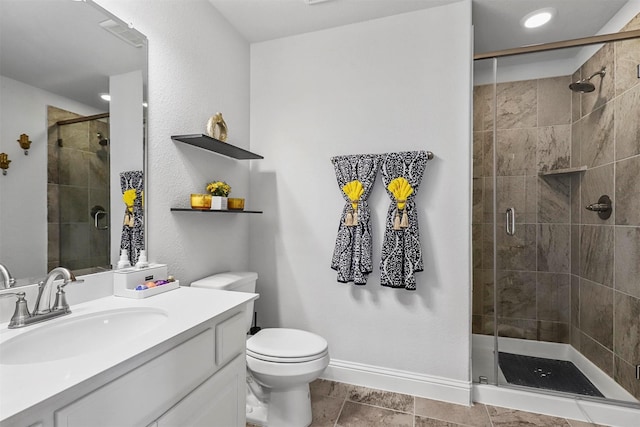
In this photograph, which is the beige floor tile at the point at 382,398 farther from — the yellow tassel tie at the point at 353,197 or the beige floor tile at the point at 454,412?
the yellow tassel tie at the point at 353,197

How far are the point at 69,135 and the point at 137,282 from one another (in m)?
0.65

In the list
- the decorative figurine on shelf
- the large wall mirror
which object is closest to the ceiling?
the decorative figurine on shelf

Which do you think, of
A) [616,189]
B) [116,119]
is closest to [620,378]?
[616,189]

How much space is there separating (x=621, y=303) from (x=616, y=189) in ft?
2.13

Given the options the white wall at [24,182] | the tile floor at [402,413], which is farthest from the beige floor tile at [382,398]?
the white wall at [24,182]

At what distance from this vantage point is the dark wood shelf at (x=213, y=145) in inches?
66.0

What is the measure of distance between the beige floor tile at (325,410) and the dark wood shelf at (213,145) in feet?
5.28

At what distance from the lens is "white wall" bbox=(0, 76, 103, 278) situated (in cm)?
106

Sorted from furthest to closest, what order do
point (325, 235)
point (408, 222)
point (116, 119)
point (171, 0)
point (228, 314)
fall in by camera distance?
point (325, 235) → point (408, 222) → point (171, 0) → point (116, 119) → point (228, 314)

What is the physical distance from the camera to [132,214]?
1484 millimetres

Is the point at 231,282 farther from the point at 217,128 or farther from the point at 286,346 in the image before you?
the point at 217,128

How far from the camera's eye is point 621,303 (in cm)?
181

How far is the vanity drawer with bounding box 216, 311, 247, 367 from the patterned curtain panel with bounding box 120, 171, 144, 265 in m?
0.60

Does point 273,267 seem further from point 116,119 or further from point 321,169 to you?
point 116,119
